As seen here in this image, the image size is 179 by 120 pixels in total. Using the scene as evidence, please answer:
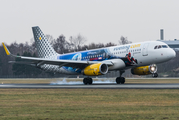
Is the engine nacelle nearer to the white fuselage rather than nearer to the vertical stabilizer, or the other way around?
the white fuselage

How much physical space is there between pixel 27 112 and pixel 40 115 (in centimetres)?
128

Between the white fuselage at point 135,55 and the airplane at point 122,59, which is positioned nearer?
the white fuselage at point 135,55

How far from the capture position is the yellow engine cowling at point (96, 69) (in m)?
39.3

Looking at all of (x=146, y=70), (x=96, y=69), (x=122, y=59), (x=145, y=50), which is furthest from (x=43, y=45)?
(x=145, y=50)

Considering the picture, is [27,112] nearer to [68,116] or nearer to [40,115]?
[40,115]

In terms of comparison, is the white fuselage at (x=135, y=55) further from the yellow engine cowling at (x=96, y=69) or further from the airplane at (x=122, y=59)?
the yellow engine cowling at (x=96, y=69)

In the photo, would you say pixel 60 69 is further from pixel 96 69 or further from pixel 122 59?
pixel 122 59

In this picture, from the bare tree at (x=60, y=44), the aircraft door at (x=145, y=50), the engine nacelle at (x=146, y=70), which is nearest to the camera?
the aircraft door at (x=145, y=50)

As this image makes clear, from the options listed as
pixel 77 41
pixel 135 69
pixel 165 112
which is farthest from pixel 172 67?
pixel 165 112

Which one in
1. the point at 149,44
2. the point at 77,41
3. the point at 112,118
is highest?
the point at 77,41

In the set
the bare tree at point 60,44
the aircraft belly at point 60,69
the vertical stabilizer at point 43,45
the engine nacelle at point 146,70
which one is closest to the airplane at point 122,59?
the engine nacelle at point 146,70

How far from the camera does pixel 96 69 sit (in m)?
39.4

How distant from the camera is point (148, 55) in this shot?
3869 cm

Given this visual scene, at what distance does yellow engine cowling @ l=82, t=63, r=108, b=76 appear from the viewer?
39.3 meters
